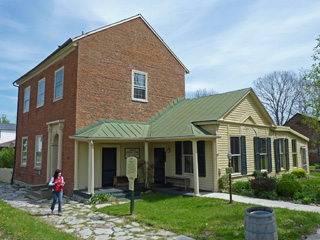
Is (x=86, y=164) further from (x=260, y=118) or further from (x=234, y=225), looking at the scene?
(x=260, y=118)

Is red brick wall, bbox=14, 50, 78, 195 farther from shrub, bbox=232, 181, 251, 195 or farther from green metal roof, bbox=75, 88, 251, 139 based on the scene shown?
shrub, bbox=232, 181, 251, 195

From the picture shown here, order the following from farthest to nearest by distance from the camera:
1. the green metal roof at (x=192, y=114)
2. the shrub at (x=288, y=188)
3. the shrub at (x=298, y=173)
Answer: the shrub at (x=298, y=173)
the green metal roof at (x=192, y=114)
the shrub at (x=288, y=188)

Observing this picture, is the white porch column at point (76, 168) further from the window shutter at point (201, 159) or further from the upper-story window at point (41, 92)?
the upper-story window at point (41, 92)

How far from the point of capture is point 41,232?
6855 millimetres

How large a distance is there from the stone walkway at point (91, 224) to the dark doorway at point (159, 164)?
5056 mm

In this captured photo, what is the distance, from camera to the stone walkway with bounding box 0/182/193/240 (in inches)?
265

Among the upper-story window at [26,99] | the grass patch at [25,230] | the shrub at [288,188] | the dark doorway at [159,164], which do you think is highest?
the upper-story window at [26,99]

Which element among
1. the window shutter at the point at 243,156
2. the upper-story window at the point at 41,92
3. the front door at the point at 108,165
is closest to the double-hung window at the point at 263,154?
the window shutter at the point at 243,156

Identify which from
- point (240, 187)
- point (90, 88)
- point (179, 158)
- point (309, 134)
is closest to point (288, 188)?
point (240, 187)

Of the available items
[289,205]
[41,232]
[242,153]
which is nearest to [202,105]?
[242,153]

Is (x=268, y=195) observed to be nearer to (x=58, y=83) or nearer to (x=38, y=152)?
(x=58, y=83)

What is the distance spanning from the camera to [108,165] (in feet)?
45.2

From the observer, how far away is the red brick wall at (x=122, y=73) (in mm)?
13266

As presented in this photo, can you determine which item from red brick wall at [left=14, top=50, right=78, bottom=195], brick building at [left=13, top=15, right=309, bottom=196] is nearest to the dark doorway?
brick building at [left=13, top=15, right=309, bottom=196]
